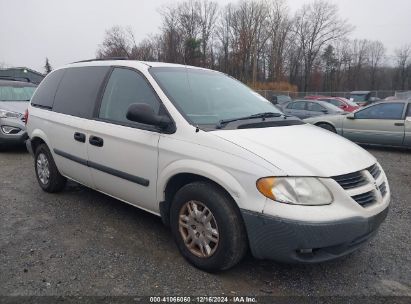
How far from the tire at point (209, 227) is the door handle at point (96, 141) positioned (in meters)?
1.14

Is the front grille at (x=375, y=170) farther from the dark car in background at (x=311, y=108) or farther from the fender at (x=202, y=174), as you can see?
the dark car in background at (x=311, y=108)

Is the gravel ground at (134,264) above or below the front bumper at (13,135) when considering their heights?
below

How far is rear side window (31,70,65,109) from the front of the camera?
4945 millimetres

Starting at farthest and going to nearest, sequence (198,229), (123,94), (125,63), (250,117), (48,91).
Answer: (48,91)
(125,63)
(123,94)
(250,117)
(198,229)

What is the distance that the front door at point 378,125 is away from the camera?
930cm

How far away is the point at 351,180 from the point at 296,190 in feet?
1.65

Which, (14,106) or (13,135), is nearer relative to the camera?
(13,135)

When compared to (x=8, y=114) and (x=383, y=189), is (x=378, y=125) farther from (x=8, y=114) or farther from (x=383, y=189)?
(x=8, y=114)

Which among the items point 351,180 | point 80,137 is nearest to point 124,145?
point 80,137

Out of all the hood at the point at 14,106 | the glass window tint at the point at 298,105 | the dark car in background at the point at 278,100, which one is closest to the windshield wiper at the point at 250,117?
the hood at the point at 14,106

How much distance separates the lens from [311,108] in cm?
1373

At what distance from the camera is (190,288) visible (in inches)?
112

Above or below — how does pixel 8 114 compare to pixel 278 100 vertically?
below

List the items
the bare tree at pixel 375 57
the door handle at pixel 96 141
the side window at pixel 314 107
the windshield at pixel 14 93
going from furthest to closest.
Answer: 1. the bare tree at pixel 375 57
2. the side window at pixel 314 107
3. the windshield at pixel 14 93
4. the door handle at pixel 96 141
